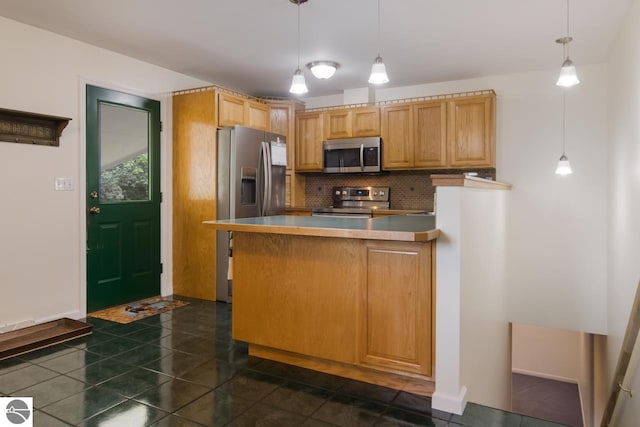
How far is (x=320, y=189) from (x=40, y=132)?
338 cm

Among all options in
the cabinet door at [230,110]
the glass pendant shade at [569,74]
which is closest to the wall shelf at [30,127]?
the cabinet door at [230,110]

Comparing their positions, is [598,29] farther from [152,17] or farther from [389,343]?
[152,17]

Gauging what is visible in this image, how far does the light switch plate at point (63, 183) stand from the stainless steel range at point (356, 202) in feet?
8.53

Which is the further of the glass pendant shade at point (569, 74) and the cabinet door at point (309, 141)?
the cabinet door at point (309, 141)

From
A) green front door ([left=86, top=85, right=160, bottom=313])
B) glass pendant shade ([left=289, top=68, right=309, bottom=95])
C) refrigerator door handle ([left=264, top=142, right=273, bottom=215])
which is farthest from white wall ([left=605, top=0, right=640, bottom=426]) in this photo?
green front door ([left=86, top=85, right=160, bottom=313])

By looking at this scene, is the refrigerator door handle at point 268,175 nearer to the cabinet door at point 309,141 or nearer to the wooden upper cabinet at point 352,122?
the cabinet door at point 309,141

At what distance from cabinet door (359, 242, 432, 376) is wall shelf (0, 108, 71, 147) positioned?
2.85 metres

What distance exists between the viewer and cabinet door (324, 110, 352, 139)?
5281 millimetres

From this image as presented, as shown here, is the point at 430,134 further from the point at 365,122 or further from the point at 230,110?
the point at 230,110

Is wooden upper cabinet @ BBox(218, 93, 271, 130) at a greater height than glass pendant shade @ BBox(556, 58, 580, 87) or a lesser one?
greater

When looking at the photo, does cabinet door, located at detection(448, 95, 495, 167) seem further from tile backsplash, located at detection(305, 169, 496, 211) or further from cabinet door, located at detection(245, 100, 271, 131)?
cabinet door, located at detection(245, 100, 271, 131)

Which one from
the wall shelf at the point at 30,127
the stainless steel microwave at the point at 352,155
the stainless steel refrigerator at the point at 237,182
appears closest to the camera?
the wall shelf at the point at 30,127

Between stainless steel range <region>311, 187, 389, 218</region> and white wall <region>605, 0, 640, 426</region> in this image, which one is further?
stainless steel range <region>311, 187, 389, 218</region>

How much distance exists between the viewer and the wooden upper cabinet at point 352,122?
5121mm
